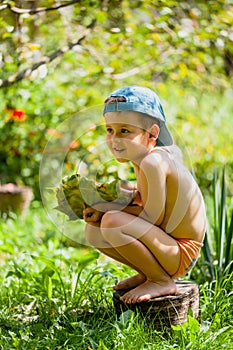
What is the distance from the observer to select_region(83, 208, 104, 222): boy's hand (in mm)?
3018

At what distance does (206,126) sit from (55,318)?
486cm

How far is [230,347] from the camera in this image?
284 centimetres

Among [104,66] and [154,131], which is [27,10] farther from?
[104,66]

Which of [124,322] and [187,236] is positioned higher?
[187,236]

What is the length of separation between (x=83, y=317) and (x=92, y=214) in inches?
24.4

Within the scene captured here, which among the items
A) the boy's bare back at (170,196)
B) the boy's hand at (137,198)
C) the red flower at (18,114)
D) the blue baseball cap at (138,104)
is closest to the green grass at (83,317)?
the boy's bare back at (170,196)

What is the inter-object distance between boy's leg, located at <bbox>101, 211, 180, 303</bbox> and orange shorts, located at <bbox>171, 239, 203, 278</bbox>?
0.09 ft

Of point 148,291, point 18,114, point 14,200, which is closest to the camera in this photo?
point 148,291

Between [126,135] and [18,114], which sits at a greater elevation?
[126,135]

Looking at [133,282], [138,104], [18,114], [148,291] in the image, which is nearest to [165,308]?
[148,291]

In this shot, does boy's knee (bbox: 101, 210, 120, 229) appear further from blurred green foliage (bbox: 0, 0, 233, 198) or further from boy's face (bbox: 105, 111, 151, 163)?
blurred green foliage (bbox: 0, 0, 233, 198)

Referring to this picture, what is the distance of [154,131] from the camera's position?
2.97 metres

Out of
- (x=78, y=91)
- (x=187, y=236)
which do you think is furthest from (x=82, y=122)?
(x=78, y=91)

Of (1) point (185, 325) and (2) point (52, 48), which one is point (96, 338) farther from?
(2) point (52, 48)
